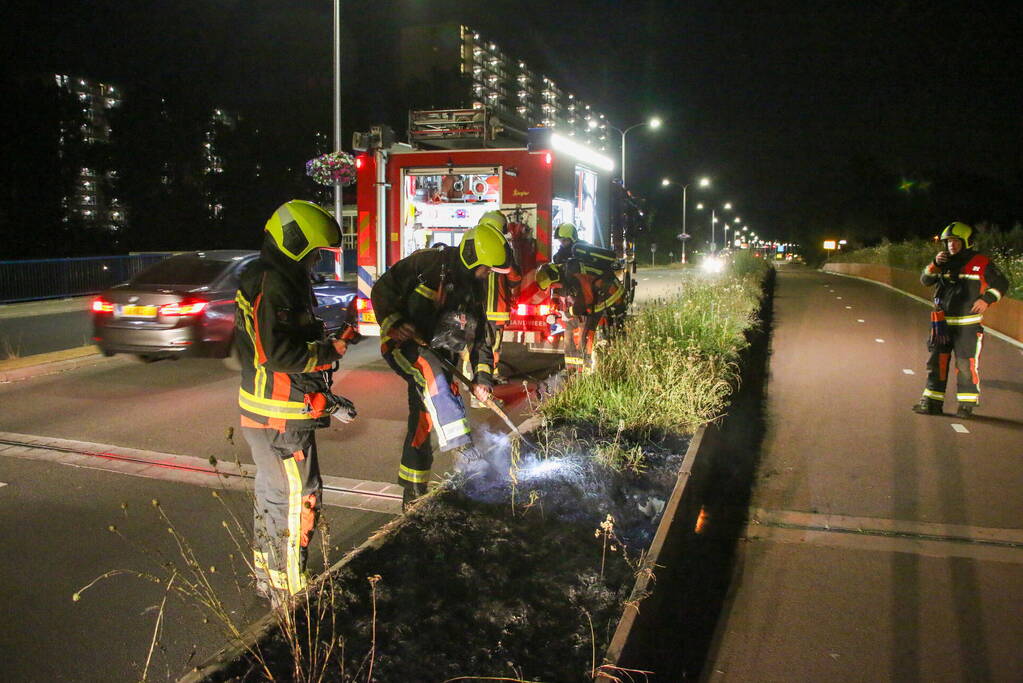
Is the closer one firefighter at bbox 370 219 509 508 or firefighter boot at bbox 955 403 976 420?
firefighter at bbox 370 219 509 508

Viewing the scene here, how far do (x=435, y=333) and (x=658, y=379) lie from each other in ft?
8.21

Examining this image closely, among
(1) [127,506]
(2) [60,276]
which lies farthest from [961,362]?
(2) [60,276]

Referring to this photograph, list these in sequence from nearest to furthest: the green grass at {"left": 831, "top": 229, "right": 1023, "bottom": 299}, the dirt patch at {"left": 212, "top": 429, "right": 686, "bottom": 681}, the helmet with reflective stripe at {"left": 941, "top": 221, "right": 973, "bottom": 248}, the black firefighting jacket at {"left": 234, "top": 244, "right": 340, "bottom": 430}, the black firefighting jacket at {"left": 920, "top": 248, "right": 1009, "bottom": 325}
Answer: the dirt patch at {"left": 212, "top": 429, "right": 686, "bottom": 681}, the black firefighting jacket at {"left": 234, "top": 244, "right": 340, "bottom": 430}, the black firefighting jacket at {"left": 920, "top": 248, "right": 1009, "bottom": 325}, the helmet with reflective stripe at {"left": 941, "top": 221, "right": 973, "bottom": 248}, the green grass at {"left": 831, "top": 229, "right": 1023, "bottom": 299}

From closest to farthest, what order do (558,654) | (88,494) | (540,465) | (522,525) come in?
1. (558,654)
2. (522,525)
3. (540,465)
4. (88,494)

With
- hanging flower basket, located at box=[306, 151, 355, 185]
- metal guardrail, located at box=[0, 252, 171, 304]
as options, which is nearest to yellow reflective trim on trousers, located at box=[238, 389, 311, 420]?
hanging flower basket, located at box=[306, 151, 355, 185]

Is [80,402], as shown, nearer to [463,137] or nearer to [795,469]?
[463,137]

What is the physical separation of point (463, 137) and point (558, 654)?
8909mm

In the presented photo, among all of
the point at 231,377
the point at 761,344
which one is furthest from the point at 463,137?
the point at 761,344

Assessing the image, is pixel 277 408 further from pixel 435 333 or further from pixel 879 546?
pixel 879 546

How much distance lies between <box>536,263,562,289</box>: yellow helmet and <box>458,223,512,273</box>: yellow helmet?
4003mm

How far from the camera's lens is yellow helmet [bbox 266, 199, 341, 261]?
3.88m

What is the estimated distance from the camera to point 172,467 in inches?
261

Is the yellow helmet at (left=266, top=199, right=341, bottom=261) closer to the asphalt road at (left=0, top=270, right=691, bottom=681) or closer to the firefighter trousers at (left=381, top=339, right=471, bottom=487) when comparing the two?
the asphalt road at (left=0, top=270, right=691, bottom=681)

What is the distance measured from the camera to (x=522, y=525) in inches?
178
